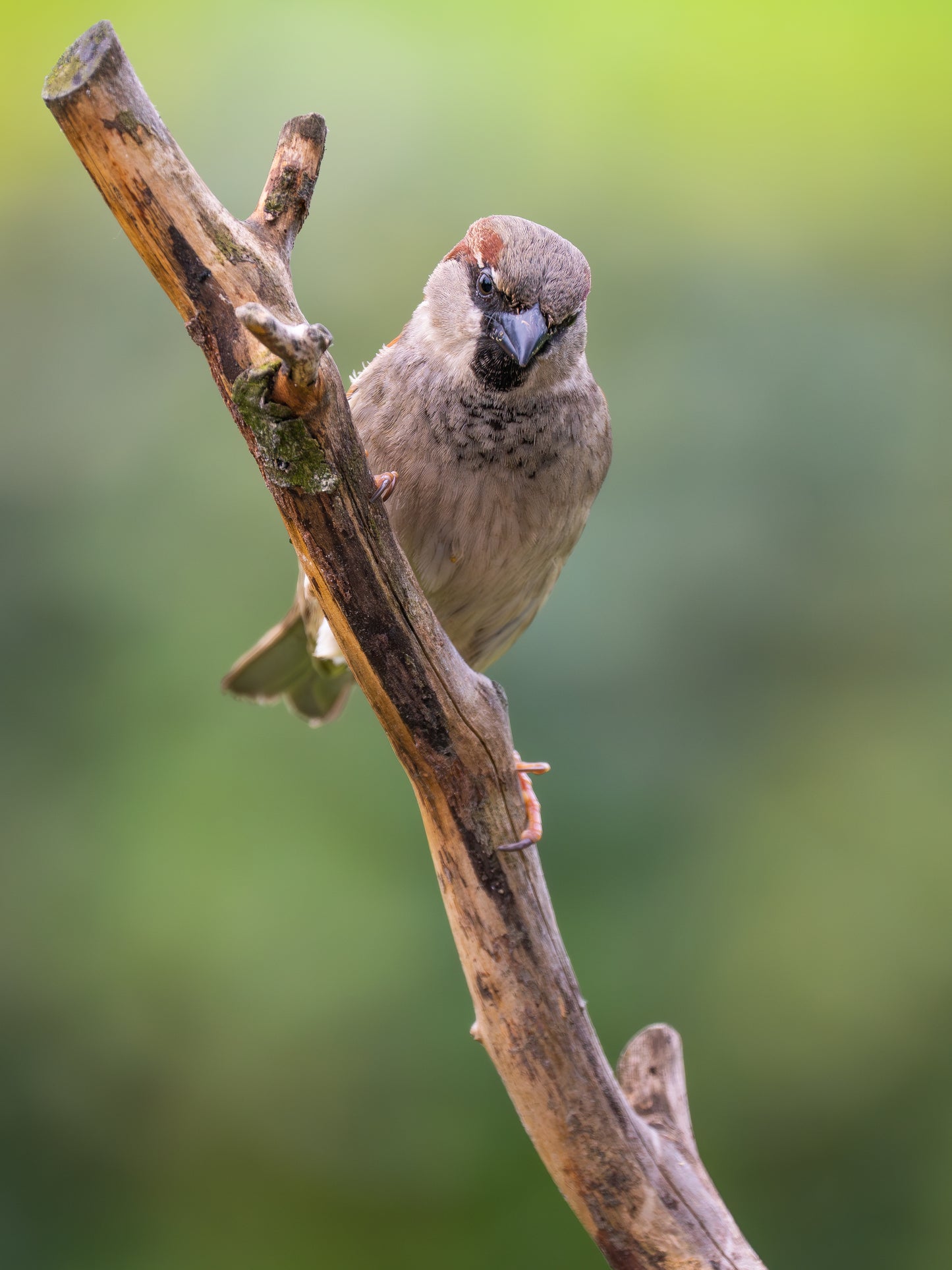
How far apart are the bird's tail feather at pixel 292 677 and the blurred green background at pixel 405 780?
367 mm

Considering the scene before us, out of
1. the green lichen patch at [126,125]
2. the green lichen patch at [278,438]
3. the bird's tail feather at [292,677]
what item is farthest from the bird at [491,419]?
the green lichen patch at [126,125]

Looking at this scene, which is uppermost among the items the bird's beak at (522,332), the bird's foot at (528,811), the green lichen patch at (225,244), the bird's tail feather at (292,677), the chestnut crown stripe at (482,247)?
the chestnut crown stripe at (482,247)

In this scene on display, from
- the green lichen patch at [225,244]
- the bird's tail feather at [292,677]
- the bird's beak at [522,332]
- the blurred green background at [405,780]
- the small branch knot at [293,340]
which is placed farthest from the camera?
the blurred green background at [405,780]

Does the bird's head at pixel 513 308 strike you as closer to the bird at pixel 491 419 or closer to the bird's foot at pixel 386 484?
the bird at pixel 491 419

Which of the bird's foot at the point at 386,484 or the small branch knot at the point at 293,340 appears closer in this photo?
the small branch knot at the point at 293,340

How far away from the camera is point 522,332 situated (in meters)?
1.92

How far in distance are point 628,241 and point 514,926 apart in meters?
2.23

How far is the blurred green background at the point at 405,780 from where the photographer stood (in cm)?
299

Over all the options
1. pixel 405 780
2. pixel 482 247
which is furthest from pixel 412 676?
pixel 405 780

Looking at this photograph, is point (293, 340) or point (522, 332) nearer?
point (293, 340)

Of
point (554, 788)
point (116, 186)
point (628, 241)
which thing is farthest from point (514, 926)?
point (628, 241)

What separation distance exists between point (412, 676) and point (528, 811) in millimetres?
437

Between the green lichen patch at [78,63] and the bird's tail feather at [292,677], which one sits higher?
the green lichen patch at [78,63]

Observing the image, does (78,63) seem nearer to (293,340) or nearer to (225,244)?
(225,244)
